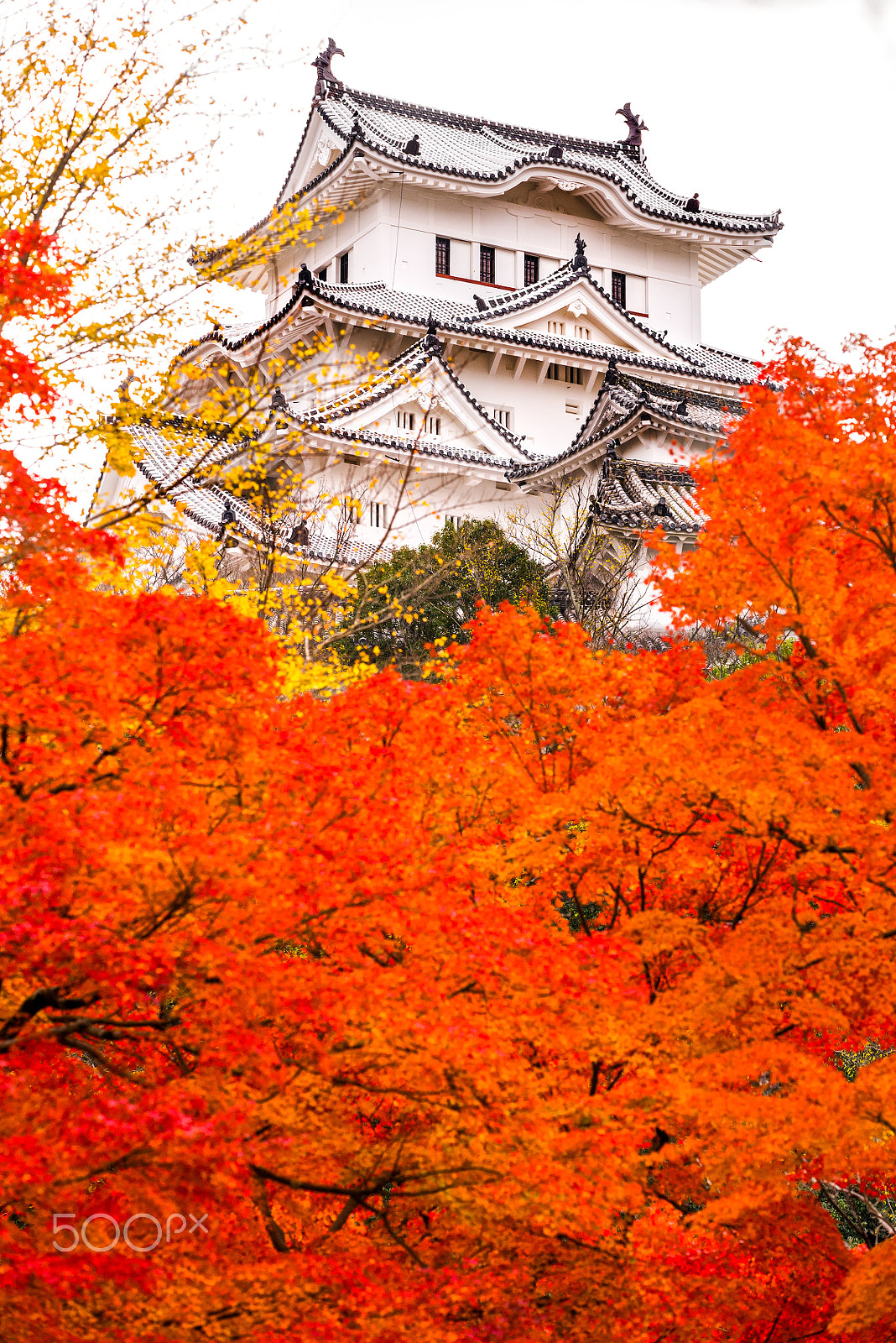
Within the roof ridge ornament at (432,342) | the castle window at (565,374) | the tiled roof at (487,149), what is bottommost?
the roof ridge ornament at (432,342)

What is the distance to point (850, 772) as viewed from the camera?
10562 millimetres

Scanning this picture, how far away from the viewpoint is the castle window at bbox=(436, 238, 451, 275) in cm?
4872

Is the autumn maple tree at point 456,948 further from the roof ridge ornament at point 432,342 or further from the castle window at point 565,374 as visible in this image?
the castle window at point 565,374

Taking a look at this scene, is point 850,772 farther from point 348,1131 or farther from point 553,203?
point 553,203

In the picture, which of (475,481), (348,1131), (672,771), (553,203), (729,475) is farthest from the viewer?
(553,203)

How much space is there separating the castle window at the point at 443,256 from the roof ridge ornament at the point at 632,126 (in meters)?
13.5

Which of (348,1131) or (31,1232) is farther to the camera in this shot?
(348,1131)

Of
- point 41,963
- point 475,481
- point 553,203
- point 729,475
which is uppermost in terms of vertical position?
point 553,203

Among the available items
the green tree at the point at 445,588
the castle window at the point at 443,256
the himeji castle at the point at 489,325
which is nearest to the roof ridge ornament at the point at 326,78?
the himeji castle at the point at 489,325

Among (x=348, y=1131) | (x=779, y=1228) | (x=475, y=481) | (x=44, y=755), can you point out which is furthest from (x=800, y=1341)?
(x=475, y=481)

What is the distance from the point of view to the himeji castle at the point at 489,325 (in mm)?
35312

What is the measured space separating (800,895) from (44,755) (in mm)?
6457

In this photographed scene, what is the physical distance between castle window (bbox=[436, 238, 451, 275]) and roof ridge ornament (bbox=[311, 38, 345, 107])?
653 cm

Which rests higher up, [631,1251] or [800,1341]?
[631,1251]
